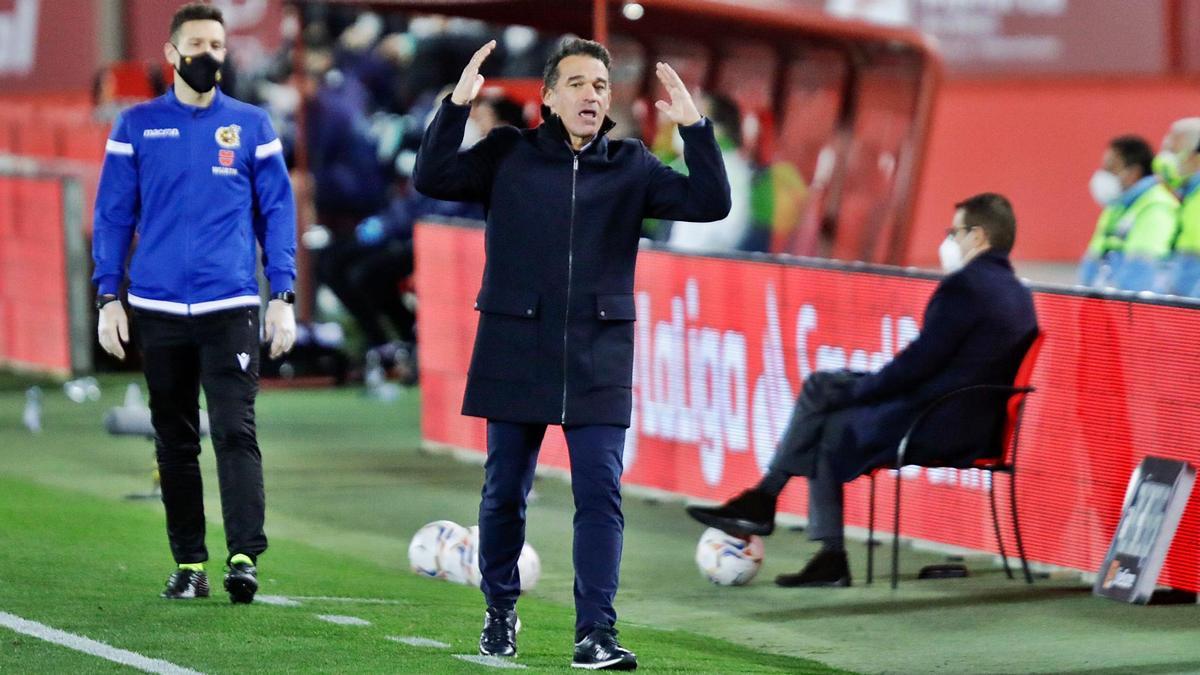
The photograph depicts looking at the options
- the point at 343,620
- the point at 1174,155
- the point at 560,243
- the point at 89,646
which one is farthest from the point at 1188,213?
the point at 89,646

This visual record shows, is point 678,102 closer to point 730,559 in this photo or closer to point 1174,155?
point 730,559

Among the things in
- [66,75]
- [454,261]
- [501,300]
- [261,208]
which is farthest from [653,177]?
[66,75]

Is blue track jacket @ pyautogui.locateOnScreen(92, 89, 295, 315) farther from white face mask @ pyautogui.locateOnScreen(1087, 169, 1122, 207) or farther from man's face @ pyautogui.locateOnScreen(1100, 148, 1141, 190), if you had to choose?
white face mask @ pyautogui.locateOnScreen(1087, 169, 1122, 207)

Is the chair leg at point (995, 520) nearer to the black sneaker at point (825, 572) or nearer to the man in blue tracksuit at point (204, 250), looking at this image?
the black sneaker at point (825, 572)

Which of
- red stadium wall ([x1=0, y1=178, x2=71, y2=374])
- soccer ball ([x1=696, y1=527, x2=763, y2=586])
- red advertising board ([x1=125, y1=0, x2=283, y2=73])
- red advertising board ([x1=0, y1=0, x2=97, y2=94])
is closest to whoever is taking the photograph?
soccer ball ([x1=696, y1=527, x2=763, y2=586])

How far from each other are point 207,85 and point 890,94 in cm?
1105

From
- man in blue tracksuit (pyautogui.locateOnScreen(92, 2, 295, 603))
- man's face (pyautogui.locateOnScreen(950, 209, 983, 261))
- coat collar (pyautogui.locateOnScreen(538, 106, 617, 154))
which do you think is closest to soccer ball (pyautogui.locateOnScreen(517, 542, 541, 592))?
man in blue tracksuit (pyautogui.locateOnScreen(92, 2, 295, 603))

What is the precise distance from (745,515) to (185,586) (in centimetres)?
230

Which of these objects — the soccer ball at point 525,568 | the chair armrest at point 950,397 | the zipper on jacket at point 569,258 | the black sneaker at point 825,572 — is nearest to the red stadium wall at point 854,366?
the chair armrest at point 950,397

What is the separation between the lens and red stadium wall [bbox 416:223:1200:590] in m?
8.81

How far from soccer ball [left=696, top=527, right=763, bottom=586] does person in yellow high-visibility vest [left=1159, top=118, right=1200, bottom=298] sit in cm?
429

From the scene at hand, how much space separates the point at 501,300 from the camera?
6.74m

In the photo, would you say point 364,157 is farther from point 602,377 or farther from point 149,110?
point 602,377

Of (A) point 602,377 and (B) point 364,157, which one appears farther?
(B) point 364,157
